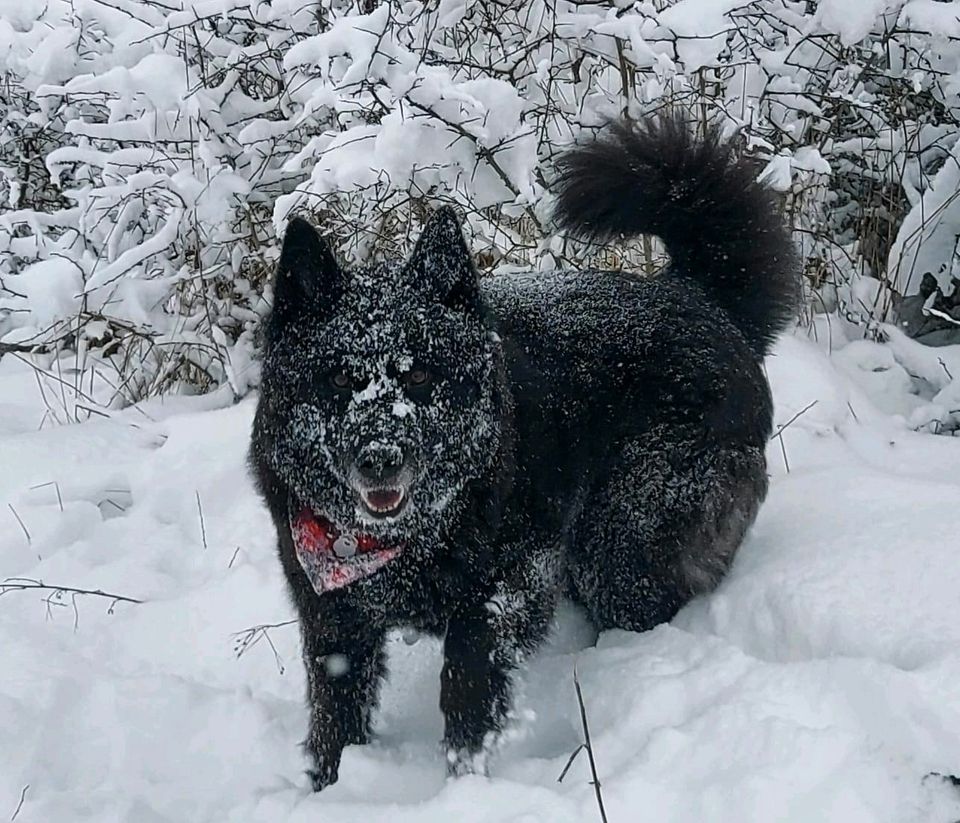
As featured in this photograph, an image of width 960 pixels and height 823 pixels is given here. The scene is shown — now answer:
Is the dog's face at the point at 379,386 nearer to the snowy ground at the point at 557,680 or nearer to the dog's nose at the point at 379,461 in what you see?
the dog's nose at the point at 379,461

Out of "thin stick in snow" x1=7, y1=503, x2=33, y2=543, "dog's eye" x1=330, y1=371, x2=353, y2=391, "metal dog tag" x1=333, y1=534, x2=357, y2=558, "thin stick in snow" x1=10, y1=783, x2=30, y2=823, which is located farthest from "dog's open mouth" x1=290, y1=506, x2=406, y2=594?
"thin stick in snow" x1=7, y1=503, x2=33, y2=543

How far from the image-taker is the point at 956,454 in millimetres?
3502

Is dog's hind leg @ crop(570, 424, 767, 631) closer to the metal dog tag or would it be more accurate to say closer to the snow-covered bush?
the metal dog tag

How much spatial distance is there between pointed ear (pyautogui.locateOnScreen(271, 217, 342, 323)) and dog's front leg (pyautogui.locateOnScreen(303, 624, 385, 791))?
2.77 feet

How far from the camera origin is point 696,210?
Result: 2.80m

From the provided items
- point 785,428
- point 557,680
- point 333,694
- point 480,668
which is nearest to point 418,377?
point 480,668

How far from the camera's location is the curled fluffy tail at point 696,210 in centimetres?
278

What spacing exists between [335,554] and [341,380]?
44 centimetres

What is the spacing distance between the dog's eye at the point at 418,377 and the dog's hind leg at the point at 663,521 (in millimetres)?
757

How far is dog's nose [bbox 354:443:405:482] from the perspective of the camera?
6.80 ft

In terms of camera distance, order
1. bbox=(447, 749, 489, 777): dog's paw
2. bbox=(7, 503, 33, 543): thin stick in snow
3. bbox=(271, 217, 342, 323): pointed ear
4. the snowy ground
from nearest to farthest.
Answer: the snowy ground < bbox=(271, 217, 342, 323): pointed ear < bbox=(447, 749, 489, 777): dog's paw < bbox=(7, 503, 33, 543): thin stick in snow

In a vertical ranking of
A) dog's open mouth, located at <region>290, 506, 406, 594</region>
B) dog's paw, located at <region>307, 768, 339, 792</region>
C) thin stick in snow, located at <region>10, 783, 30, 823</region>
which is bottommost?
dog's paw, located at <region>307, 768, 339, 792</region>

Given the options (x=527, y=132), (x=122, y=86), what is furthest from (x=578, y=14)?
(x=122, y=86)

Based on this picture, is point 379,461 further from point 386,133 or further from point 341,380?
point 386,133
